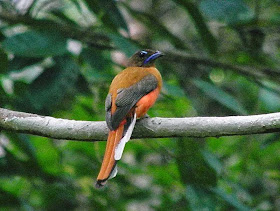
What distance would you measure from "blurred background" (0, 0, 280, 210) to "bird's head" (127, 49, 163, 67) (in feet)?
0.33

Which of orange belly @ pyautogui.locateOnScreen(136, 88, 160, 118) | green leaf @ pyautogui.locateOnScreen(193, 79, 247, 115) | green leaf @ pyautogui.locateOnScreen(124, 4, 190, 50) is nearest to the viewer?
orange belly @ pyautogui.locateOnScreen(136, 88, 160, 118)

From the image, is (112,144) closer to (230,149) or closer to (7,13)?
(7,13)

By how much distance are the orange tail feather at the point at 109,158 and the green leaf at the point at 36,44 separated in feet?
3.12

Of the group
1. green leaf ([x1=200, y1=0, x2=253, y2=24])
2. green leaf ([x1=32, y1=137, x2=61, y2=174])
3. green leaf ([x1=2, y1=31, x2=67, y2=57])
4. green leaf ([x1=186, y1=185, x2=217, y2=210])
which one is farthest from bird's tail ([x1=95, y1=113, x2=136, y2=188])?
green leaf ([x1=32, y1=137, x2=61, y2=174])

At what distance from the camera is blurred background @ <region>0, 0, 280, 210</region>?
447 centimetres

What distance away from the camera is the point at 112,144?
12.2 feet

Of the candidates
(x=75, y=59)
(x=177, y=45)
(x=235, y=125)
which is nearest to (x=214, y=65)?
(x=177, y=45)

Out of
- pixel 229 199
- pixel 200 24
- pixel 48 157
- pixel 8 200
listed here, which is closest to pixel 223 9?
pixel 200 24

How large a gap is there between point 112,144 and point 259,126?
104 centimetres

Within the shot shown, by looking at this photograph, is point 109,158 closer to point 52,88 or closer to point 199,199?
point 199,199

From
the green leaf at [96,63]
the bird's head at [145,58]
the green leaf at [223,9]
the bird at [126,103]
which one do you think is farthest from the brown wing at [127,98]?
the green leaf at [223,9]

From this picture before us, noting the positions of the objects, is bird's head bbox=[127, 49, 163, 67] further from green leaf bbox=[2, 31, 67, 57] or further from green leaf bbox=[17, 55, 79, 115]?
green leaf bbox=[2, 31, 67, 57]

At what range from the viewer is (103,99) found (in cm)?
518

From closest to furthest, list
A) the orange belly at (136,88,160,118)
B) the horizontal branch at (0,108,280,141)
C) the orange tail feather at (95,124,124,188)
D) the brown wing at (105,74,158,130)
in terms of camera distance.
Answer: the horizontal branch at (0,108,280,141), the orange tail feather at (95,124,124,188), the brown wing at (105,74,158,130), the orange belly at (136,88,160,118)
